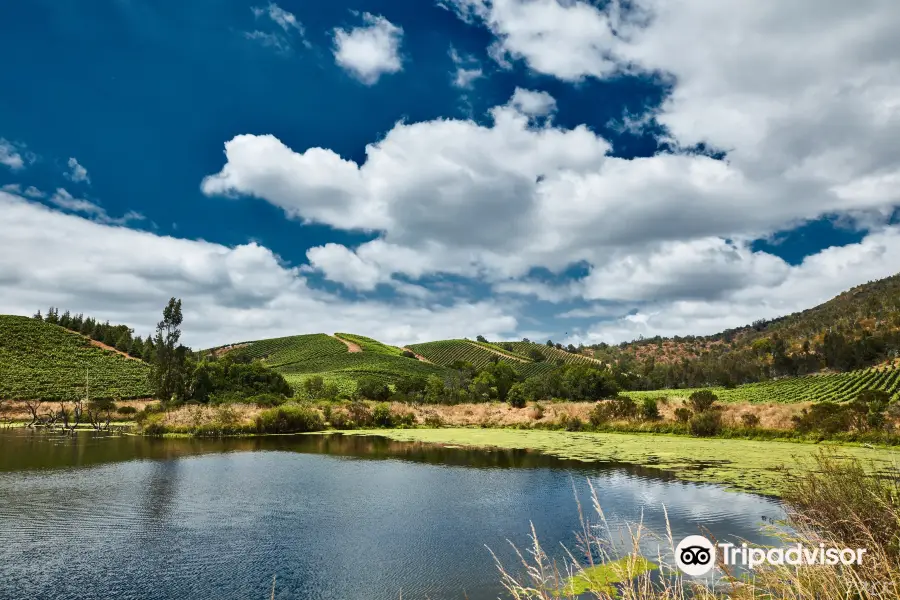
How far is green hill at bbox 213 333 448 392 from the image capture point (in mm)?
120750

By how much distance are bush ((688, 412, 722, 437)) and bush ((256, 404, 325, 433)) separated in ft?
119

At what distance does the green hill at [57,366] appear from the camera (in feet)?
254

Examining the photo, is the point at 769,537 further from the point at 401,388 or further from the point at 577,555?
the point at 401,388

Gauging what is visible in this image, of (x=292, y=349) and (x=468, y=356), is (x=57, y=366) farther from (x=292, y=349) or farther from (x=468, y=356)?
(x=468, y=356)

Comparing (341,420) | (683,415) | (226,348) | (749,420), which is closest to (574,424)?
(683,415)

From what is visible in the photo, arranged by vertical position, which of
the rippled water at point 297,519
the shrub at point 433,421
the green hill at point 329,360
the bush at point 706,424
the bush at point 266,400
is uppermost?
the green hill at point 329,360

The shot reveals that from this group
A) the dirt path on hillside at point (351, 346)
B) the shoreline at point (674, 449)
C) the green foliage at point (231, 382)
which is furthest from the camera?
the dirt path on hillside at point (351, 346)

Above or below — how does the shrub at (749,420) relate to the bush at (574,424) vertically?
above

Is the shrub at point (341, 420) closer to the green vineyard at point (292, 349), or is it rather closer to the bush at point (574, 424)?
the bush at point (574, 424)

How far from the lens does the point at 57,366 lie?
93.1 meters

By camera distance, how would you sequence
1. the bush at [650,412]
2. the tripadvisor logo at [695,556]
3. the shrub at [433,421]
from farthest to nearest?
the shrub at [433,421] < the bush at [650,412] < the tripadvisor logo at [695,556]

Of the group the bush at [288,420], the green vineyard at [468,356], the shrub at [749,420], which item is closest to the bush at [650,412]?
the shrub at [749,420]

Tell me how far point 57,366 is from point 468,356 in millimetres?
114429

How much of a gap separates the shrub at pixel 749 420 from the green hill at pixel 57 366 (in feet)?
263
